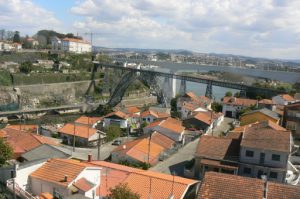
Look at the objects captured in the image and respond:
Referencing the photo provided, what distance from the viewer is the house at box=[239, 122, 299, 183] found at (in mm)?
16781

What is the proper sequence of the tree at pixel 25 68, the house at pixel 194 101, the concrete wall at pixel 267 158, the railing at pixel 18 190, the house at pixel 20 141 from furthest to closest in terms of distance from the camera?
the tree at pixel 25 68, the house at pixel 194 101, the house at pixel 20 141, the concrete wall at pixel 267 158, the railing at pixel 18 190

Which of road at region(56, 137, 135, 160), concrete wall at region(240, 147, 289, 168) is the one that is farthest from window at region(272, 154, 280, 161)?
road at region(56, 137, 135, 160)

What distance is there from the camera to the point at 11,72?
186ft

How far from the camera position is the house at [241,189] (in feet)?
34.6

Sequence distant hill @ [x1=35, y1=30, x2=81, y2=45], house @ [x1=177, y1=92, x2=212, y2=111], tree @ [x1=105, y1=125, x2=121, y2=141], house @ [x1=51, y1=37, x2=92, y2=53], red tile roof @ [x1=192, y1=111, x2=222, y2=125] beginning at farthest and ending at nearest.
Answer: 1. distant hill @ [x1=35, y1=30, x2=81, y2=45]
2. house @ [x1=51, y1=37, x2=92, y2=53]
3. house @ [x1=177, y1=92, x2=212, y2=111]
4. red tile roof @ [x1=192, y1=111, x2=222, y2=125]
5. tree @ [x1=105, y1=125, x2=121, y2=141]

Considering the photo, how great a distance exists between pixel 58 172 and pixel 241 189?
23.2 feet

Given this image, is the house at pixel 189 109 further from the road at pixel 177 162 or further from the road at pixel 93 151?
the road at pixel 177 162

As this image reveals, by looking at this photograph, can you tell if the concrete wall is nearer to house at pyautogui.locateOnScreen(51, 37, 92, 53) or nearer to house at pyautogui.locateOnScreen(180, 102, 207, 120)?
house at pyautogui.locateOnScreen(180, 102, 207, 120)

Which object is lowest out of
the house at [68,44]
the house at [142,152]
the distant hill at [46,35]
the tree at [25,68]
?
the house at [142,152]

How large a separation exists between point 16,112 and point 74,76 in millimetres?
21485

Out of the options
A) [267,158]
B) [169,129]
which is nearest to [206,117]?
[169,129]

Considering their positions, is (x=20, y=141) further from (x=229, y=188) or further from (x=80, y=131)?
(x=229, y=188)

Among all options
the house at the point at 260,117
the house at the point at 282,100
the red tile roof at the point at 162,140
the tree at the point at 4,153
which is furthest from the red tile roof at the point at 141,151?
the house at the point at 282,100

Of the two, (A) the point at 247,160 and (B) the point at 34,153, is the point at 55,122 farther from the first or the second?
(A) the point at 247,160
